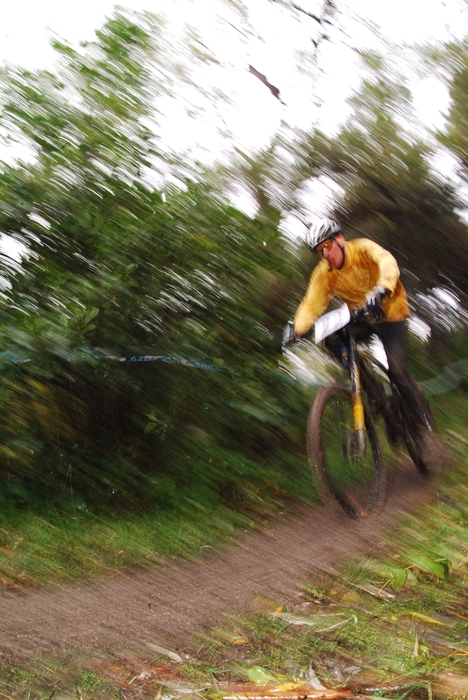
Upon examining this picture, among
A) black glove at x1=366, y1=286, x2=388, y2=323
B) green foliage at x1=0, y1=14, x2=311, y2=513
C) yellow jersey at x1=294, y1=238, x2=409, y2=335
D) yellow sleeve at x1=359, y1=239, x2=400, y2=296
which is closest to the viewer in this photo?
black glove at x1=366, y1=286, x2=388, y2=323

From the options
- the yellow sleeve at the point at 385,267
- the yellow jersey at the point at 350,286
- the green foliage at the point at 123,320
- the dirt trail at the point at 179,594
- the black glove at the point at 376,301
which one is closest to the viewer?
the dirt trail at the point at 179,594

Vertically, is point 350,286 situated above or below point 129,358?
above

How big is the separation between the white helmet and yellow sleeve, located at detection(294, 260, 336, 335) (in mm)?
296

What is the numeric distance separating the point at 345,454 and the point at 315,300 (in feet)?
3.22

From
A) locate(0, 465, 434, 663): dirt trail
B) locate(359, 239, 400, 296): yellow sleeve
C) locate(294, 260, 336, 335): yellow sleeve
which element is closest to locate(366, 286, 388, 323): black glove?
locate(359, 239, 400, 296): yellow sleeve

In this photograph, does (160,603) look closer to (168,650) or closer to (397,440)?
(168,650)

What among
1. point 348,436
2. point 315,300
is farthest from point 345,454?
point 315,300

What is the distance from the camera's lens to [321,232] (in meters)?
4.21

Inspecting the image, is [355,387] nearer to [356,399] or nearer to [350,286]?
[356,399]

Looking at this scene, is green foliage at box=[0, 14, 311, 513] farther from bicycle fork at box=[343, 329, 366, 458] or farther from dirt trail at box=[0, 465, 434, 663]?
bicycle fork at box=[343, 329, 366, 458]

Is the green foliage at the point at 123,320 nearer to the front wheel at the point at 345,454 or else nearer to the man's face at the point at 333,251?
the front wheel at the point at 345,454

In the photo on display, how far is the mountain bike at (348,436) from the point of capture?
4.16 m

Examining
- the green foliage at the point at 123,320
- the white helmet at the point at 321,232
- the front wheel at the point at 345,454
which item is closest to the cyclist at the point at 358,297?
the white helmet at the point at 321,232

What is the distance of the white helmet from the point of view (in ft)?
13.8
